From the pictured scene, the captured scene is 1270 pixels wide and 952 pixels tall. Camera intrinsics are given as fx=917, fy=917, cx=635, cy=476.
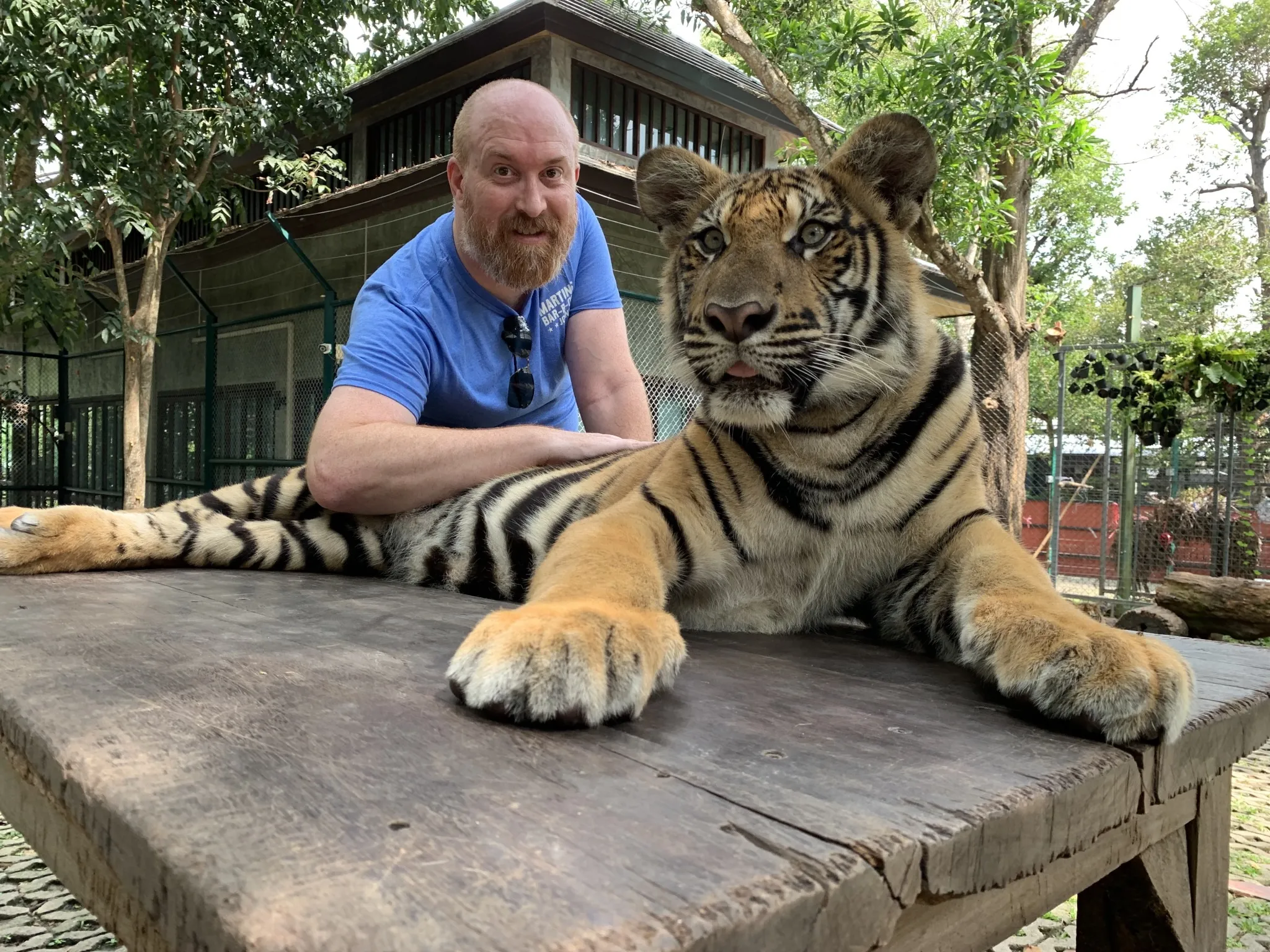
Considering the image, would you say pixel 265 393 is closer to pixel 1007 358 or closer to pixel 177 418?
pixel 177 418

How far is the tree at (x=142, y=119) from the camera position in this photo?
6.70 m

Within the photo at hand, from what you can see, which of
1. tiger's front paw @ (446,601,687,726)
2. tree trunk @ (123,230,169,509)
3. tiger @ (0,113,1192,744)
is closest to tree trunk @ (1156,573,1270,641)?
tiger @ (0,113,1192,744)

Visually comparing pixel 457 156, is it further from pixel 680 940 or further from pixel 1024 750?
pixel 680 940

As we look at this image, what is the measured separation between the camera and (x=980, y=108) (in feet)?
23.0

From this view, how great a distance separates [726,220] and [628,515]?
24.3 inches

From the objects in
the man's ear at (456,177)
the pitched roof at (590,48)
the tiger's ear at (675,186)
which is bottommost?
the tiger's ear at (675,186)

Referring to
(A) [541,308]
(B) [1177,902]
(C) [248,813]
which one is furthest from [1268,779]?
(C) [248,813]

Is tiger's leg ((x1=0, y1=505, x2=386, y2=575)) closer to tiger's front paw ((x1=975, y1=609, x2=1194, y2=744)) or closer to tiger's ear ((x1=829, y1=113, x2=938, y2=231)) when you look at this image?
tiger's ear ((x1=829, y1=113, x2=938, y2=231))

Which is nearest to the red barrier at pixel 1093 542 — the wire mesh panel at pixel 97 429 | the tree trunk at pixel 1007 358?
the tree trunk at pixel 1007 358

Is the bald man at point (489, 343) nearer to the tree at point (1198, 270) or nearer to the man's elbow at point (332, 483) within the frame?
the man's elbow at point (332, 483)

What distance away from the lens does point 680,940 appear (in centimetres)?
53

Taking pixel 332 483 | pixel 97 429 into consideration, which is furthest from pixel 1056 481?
pixel 97 429

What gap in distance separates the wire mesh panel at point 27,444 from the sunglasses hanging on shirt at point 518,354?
10143mm

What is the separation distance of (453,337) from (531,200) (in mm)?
489
